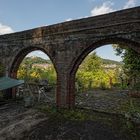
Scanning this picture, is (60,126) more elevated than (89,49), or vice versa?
(89,49)

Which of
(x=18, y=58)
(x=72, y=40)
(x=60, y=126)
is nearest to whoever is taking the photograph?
(x=60, y=126)

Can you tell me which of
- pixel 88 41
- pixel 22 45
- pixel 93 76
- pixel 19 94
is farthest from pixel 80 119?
pixel 93 76

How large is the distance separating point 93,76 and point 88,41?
48.1ft

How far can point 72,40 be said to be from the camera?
10875mm

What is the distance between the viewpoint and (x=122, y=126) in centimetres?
852

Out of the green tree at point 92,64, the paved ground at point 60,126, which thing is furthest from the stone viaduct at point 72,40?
the green tree at point 92,64

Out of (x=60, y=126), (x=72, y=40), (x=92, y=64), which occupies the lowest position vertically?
(x=60, y=126)

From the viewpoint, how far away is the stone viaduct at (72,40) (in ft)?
29.8

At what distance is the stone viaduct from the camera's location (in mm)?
9078

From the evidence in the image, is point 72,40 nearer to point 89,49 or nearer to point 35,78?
point 89,49

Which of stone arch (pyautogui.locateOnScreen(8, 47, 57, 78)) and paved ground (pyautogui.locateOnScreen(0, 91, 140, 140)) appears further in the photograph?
stone arch (pyautogui.locateOnScreen(8, 47, 57, 78))

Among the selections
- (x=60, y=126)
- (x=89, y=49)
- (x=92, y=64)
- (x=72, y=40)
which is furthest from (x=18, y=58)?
(x=92, y=64)

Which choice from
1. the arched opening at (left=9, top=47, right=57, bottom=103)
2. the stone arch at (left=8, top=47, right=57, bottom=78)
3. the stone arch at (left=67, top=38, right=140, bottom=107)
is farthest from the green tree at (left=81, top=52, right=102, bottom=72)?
the stone arch at (left=67, top=38, right=140, bottom=107)

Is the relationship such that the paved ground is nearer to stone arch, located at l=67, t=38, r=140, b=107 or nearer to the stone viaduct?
stone arch, located at l=67, t=38, r=140, b=107
